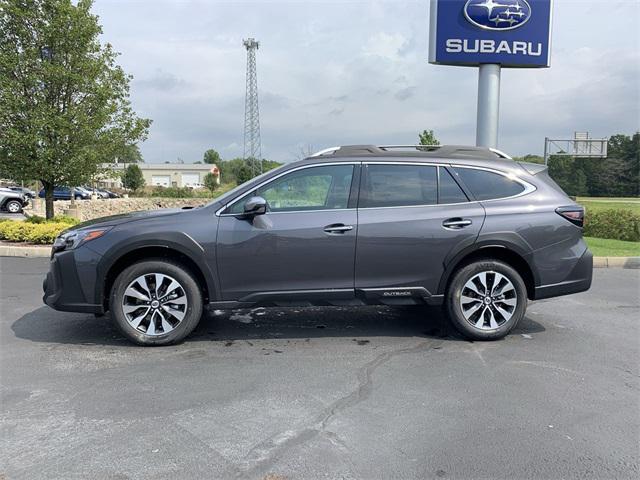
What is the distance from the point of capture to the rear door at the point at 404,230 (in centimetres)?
481

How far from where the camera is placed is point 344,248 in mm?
4770

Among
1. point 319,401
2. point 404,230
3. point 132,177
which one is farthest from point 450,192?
point 132,177

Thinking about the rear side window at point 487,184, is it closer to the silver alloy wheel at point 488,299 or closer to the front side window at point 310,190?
the silver alloy wheel at point 488,299

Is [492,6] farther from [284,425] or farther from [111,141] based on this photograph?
[284,425]

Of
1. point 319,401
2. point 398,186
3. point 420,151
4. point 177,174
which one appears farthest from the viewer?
point 177,174

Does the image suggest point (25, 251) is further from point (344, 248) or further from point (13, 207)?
point (13, 207)

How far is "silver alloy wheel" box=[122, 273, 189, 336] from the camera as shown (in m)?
4.68

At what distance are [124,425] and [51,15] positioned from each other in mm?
11661

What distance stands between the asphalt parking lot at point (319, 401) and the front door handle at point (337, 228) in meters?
1.08

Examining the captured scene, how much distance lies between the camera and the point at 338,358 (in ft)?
14.8

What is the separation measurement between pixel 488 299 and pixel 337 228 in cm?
161

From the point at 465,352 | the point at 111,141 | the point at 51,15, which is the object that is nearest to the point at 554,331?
the point at 465,352

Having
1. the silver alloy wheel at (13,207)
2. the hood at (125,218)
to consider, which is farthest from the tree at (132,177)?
the hood at (125,218)

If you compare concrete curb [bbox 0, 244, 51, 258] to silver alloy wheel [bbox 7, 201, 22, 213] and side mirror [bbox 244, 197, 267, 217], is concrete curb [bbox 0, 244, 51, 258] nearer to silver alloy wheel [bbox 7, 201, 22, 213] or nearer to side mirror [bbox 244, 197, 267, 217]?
side mirror [bbox 244, 197, 267, 217]
